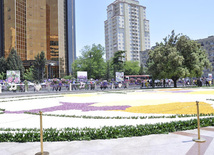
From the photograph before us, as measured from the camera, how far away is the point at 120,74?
40500 mm

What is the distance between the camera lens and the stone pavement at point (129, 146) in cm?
432

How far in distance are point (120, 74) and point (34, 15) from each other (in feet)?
226

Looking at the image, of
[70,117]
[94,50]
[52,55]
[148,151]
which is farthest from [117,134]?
[52,55]

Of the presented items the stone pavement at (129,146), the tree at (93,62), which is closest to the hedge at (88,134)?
the stone pavement at (129,146)

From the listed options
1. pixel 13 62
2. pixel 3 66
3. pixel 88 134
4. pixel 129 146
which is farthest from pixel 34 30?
pixel 129 146

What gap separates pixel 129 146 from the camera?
4.71 m

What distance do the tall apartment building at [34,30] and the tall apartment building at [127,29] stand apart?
41837mm

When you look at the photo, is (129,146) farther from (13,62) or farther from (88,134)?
(13,62)

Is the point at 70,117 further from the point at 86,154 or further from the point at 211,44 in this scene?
the point at 211,44

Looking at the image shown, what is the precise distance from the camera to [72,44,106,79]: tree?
243 ft

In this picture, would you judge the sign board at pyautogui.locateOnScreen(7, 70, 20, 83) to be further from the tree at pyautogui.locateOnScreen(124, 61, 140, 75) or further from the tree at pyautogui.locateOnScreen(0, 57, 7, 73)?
the tree at pyautogui.locateOnScreen(124, 61, 140, 75)

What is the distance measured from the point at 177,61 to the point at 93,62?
142 ft

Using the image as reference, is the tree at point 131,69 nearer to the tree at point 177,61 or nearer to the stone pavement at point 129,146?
the tree at point 177,61

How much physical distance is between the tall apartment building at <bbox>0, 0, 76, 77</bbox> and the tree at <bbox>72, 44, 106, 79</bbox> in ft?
47.0
